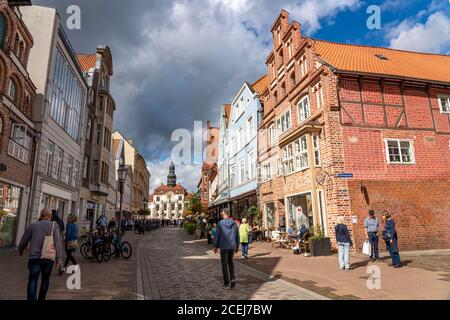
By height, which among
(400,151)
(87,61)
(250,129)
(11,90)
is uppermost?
(87,61)

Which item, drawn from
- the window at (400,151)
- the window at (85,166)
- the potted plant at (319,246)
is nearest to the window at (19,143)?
the window at (85,166)

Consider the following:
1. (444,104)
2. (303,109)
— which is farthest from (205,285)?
(444,104)

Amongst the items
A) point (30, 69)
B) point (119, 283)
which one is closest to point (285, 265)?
point (119, 283)

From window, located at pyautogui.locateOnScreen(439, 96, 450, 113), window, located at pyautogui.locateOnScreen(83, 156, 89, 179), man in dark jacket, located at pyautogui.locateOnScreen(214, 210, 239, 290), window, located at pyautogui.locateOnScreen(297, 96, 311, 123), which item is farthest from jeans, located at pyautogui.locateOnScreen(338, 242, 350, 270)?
window, located at pyautogui.locateOnScreen(83, 156, 89, 179)

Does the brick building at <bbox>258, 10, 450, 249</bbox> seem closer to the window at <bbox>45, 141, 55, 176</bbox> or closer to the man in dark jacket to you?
the man in dark jacket

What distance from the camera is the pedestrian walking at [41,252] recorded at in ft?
17.6

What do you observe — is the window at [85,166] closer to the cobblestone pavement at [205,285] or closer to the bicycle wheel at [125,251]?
the bicycle wheel at [125,251]

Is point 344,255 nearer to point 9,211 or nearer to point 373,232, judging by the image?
point 373,232

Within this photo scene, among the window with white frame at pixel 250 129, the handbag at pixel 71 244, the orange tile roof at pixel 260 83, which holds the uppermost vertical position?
the orange tile roof at pixel 260 83

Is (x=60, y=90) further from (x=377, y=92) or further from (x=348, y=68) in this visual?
(x=377, y=92)

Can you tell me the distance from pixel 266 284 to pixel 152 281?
288 centimetres

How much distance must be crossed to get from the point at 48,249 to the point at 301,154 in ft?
45.1

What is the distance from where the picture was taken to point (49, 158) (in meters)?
18.7

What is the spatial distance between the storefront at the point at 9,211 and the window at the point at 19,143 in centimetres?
152
